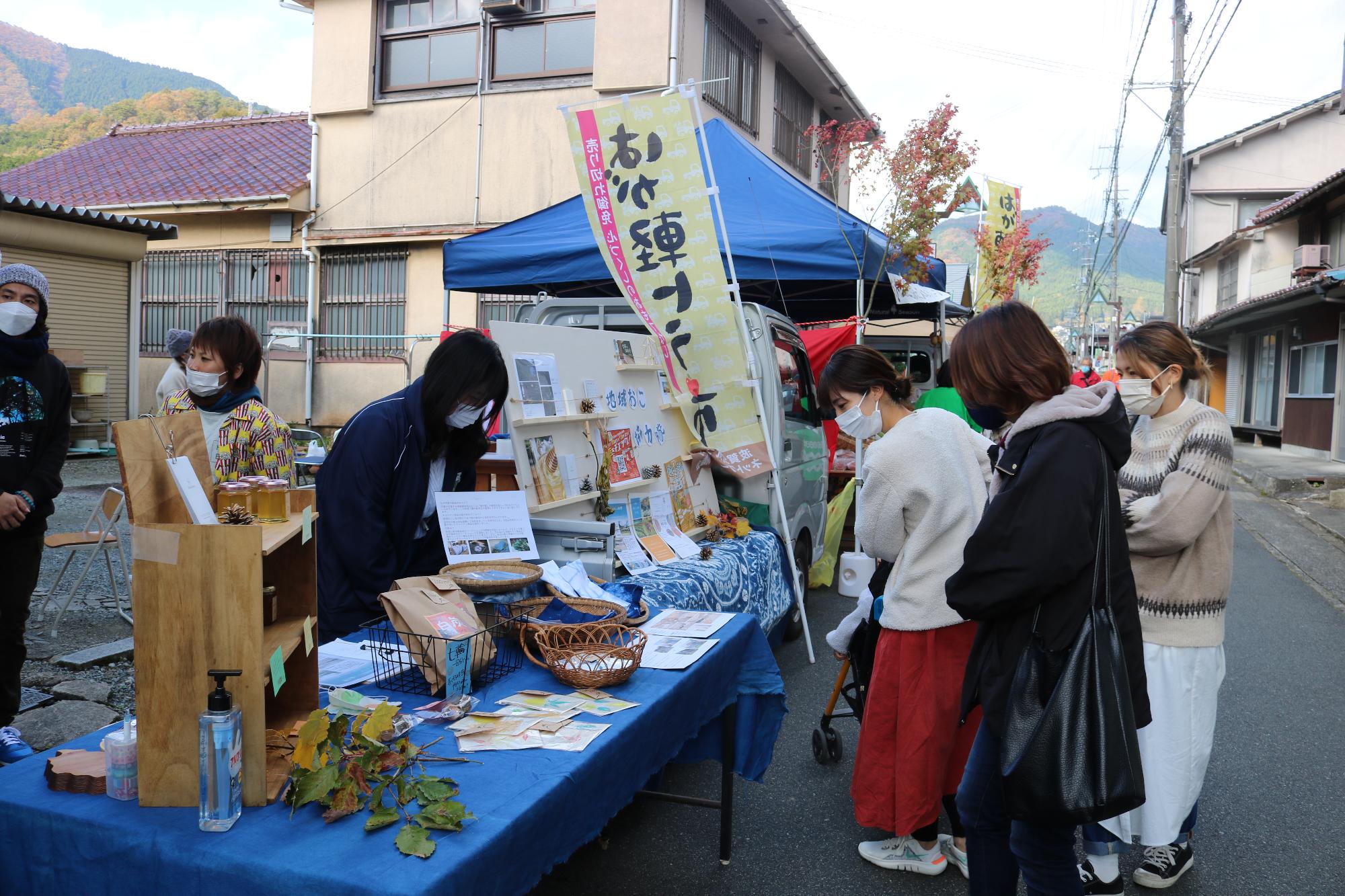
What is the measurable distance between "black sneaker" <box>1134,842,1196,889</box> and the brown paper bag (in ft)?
7.98

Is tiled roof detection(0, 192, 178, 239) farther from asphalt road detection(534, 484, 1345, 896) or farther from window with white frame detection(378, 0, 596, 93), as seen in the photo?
asphalt road detection(534, 484, 1345, 896)

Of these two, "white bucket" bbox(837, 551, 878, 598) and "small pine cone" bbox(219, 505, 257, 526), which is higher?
"small pine cone" bbox(219, 505, 257, 526)

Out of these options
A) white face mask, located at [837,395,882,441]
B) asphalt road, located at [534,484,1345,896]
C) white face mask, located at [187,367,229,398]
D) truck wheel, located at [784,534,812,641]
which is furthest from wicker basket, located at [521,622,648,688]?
truck wheel, located at [784,534,812,641]

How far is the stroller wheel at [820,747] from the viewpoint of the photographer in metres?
4.16

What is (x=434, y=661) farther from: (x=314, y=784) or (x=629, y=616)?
(x=629, y=616)

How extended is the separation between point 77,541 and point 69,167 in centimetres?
1579

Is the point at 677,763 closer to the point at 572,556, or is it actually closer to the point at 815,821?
the point at 815,821

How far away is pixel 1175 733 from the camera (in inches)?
120

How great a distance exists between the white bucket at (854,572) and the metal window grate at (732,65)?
883 cm

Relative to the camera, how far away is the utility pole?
16375mm

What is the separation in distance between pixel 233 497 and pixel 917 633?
2186mm

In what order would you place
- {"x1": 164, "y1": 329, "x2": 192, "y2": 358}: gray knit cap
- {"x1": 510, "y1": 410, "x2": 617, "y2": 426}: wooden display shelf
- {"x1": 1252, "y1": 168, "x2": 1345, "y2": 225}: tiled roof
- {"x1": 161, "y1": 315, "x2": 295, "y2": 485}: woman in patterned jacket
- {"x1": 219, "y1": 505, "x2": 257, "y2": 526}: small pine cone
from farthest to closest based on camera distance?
1. {"x1": 1252, "y1": 168, "x2": 1345, "y2": 225}: tiled roof
2. {"x1": 164, "y1": 329, "x2": 192, "y2": 358}: gray knit cap
3. {"x1": 510, "y1": 410, "x2": 617, "y2": 426}: wooden display shelf
4. {"x1": 161, "y1": 315, "x2": 295, "y2": 485}: woman in patterned jacket
5. {"x1": 219, "y1": 505, "x2": 257, "y2": 526}: small pine cone

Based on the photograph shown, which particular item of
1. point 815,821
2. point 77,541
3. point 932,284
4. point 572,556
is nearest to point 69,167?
point 77,541

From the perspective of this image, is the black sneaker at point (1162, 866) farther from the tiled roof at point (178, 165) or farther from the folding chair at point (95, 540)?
the tiled roof at point (178, 165)
